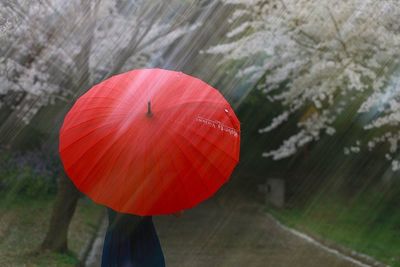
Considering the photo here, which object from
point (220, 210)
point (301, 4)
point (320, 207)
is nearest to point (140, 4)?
point (301, 4)

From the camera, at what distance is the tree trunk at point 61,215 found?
7.21 meters

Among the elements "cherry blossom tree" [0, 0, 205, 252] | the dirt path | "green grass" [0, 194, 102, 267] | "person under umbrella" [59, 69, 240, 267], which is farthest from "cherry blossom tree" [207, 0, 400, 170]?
"person under umbrella" [59, 69, 240, 267]

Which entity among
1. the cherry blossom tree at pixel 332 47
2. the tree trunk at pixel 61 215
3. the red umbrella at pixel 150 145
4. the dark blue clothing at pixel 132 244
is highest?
the cherry blossom tree at pixel 332 47

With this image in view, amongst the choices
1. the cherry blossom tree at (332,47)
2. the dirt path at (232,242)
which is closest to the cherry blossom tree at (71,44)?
the cherry blossom tree at (332,47)

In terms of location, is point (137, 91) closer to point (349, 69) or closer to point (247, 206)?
point (349, 69)

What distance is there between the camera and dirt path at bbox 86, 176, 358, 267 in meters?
7.73

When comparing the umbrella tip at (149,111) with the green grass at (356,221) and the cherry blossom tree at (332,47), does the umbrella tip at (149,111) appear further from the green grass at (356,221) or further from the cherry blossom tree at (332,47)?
the green grass at (356,221)

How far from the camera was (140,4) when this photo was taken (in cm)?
917

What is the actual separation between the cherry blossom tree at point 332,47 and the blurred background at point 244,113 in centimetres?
2

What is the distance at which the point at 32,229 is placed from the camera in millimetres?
9305

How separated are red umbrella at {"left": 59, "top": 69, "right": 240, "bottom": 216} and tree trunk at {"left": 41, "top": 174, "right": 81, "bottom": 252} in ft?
13.8

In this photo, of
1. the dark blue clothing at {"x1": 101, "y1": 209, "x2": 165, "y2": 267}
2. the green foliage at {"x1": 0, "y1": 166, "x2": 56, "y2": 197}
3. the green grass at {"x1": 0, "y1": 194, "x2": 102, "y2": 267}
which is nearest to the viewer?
the dark blue clothing at {"x1": 101, "y1": 209, "x2": 165, "y2": 267}

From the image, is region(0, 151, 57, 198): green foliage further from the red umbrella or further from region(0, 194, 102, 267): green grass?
the red umbrella

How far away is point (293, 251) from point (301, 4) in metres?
3.58
